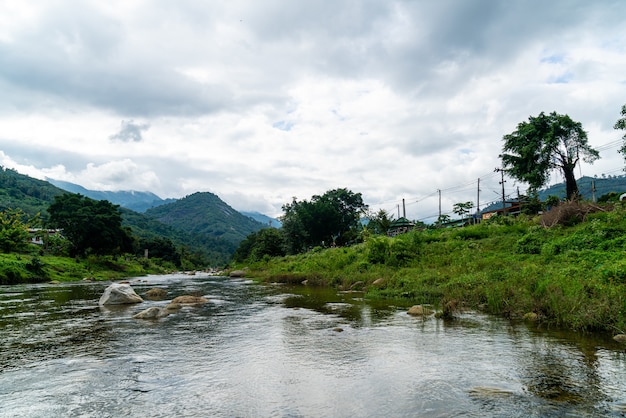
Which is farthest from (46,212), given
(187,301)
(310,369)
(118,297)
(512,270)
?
(310,369)

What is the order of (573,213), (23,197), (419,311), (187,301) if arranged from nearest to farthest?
(419,311) < (187,301) < (573,213) < (23,197)

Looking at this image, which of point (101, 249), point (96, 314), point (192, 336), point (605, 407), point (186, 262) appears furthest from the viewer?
point (186, 262)

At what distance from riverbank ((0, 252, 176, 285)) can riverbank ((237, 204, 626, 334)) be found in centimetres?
2379

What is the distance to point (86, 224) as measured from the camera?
187ft

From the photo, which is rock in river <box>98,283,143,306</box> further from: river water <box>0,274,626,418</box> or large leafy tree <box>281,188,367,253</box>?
large leafy tree <box>281,188,367,253</box>

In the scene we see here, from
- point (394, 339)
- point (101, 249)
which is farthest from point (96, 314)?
point (101, 249)

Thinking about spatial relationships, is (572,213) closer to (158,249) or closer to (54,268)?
(54,268)

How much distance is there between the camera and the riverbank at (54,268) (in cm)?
3618

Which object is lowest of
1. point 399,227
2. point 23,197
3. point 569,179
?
point 399,227

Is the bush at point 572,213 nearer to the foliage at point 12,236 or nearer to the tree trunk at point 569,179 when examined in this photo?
the tree trunk at point 569,179

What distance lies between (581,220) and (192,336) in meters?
24.0

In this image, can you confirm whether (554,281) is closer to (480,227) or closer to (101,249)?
(480,227)

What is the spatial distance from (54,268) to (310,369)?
156 feet

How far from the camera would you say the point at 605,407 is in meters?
5.57
